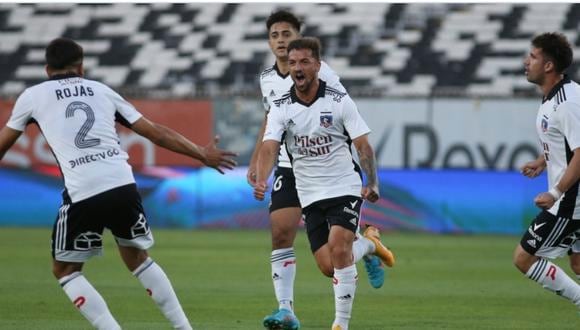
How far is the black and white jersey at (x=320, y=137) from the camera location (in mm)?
9648

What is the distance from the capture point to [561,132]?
378 inches

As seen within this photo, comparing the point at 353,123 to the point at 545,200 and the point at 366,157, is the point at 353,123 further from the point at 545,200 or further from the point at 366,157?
the point at 545,200

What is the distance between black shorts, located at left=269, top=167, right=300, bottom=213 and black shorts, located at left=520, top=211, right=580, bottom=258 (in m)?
2.03

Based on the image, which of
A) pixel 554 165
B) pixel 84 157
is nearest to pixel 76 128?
pixel 84 157

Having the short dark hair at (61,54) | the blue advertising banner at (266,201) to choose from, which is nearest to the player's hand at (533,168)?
the short dark hair at (61,54)

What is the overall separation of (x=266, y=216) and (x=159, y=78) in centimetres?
1003

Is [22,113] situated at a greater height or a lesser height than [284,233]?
greater

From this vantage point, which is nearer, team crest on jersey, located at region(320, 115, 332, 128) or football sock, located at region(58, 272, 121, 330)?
football sock, located at region(58, 272, 121, 330)

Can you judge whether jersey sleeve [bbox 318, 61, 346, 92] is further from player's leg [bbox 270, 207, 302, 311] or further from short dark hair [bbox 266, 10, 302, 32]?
player's leg [bbox 270, 207, 302, 311]

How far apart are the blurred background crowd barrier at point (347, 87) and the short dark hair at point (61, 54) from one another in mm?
16437

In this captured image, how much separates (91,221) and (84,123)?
2.25 feet

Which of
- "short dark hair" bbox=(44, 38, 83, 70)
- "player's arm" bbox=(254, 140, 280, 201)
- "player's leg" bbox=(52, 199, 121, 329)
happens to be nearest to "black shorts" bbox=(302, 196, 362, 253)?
"player's arm" bbox=(254, 140, 280, 201)

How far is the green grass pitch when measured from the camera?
1090 cm

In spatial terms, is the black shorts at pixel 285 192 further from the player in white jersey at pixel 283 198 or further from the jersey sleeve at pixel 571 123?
the jersey sleeve at pixel 571 123
